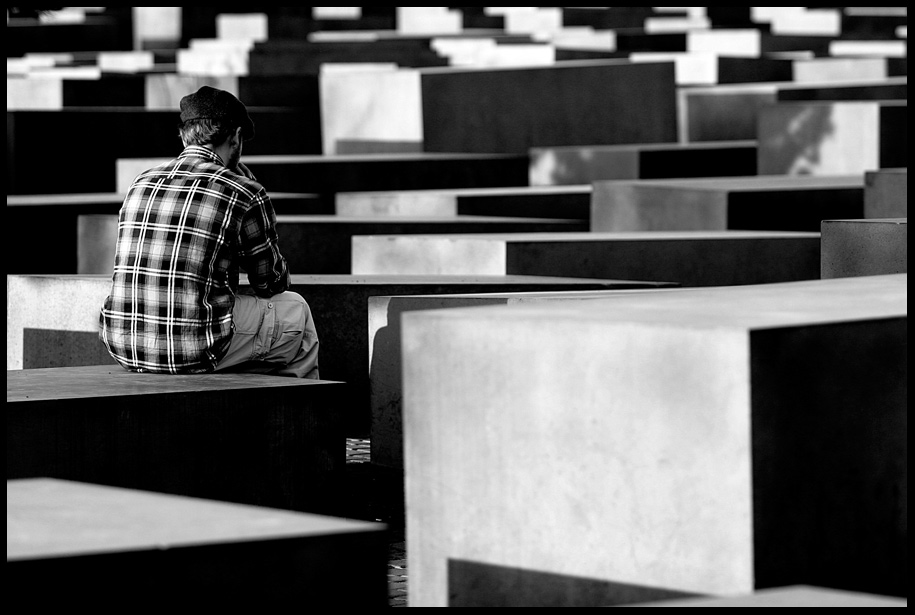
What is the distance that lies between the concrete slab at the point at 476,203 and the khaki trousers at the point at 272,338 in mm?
6323

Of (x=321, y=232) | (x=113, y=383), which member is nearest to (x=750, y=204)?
(x=321, y=232)

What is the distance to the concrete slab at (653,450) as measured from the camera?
12.6 feet

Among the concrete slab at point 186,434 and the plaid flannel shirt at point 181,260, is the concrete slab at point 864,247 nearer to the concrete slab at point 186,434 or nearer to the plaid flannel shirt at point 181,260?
the concrete slab at point 186,434

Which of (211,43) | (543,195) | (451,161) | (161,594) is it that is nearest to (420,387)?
(161,594)

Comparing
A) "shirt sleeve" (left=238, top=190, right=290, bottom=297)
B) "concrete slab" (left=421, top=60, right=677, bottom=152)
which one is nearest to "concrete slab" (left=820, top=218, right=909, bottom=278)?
"shirt sleeve" (left=238, top=190, right=290, bottom=297)

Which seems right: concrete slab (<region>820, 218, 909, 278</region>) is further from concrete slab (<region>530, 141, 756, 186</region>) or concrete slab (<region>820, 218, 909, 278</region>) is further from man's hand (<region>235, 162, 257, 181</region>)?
concrete slab (<region>530, 141, 756, 186</region>)

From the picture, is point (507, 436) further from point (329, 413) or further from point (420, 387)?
point (329, 413)

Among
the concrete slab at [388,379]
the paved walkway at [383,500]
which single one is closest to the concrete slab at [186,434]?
the paved walkway at [383,500]

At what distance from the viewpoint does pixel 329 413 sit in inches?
232

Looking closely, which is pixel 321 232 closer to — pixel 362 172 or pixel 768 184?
pixel 768 184

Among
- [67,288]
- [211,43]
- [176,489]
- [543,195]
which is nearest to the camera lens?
[176,489]

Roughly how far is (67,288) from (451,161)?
736 cm

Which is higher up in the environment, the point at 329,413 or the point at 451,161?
the point at 451,161

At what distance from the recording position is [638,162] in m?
14.5
